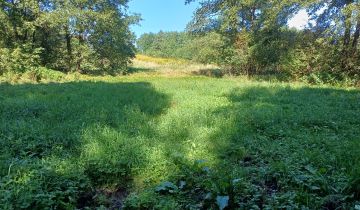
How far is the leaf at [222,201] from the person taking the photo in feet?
11.1

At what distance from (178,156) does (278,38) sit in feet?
66.1

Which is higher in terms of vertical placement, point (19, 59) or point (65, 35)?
point (65, 35)

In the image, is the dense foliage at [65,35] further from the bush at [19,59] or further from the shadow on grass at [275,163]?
the shadow on grass at [275,163]

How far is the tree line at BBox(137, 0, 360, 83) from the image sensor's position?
17125 millimetres

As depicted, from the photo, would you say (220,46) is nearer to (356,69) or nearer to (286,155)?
(356,69)

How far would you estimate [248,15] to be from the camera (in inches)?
962

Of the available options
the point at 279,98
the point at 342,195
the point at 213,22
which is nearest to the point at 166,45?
the point at 213,22

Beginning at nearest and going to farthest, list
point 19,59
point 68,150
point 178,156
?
1. point 178,156
2. point 68,150
3. point 19,59

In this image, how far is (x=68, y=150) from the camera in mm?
5312

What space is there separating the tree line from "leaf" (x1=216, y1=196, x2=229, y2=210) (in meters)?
14.1

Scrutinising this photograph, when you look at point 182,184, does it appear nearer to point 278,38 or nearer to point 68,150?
point 68,150

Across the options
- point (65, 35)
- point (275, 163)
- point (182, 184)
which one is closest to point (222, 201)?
point (182, 184)

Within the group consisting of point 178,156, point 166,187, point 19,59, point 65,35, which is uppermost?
point 65,35

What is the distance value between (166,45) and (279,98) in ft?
314
